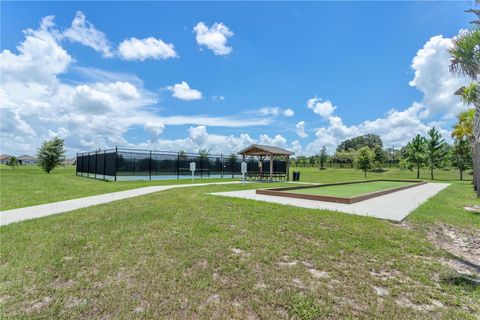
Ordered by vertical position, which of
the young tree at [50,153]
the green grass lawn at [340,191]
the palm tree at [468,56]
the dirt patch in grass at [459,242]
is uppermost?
the palm tree at [468,56]

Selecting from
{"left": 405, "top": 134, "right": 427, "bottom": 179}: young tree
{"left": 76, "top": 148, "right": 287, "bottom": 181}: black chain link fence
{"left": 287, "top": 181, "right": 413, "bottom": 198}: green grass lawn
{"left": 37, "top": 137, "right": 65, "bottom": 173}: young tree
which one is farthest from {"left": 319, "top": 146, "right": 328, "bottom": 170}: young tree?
{"left": 37, "top": 137, "right": 65, "bottom": 173}: young tree

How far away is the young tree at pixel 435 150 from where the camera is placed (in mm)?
28377

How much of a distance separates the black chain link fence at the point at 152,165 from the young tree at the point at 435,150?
63.8 ft

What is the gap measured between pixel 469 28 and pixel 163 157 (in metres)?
17.2

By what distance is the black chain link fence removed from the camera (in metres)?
16.2

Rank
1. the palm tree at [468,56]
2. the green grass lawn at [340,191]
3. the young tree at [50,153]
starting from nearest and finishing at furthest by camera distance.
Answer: the palm tree at [468,56], the green grass lawn at [340,191], the young tree at [50,153]

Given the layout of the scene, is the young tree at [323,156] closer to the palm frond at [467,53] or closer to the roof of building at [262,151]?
the roof of building at [262,151]

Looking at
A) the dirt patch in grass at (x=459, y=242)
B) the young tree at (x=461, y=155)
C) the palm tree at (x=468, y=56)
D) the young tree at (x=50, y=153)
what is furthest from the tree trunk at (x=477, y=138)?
the young tree at (x=50, y=153)

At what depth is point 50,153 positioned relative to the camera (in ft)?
75.1

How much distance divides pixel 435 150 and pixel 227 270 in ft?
115

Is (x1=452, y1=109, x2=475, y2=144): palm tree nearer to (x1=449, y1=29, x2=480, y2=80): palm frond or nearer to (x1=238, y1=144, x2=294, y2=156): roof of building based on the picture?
(x1=449, y1=29, x2=480, y2=80): palm frond

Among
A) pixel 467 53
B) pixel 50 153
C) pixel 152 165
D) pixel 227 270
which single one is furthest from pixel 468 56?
pixel 50 153

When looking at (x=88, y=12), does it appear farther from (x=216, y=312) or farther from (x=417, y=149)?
(x=417, y=149)

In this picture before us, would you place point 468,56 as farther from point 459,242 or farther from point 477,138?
point 459,242
